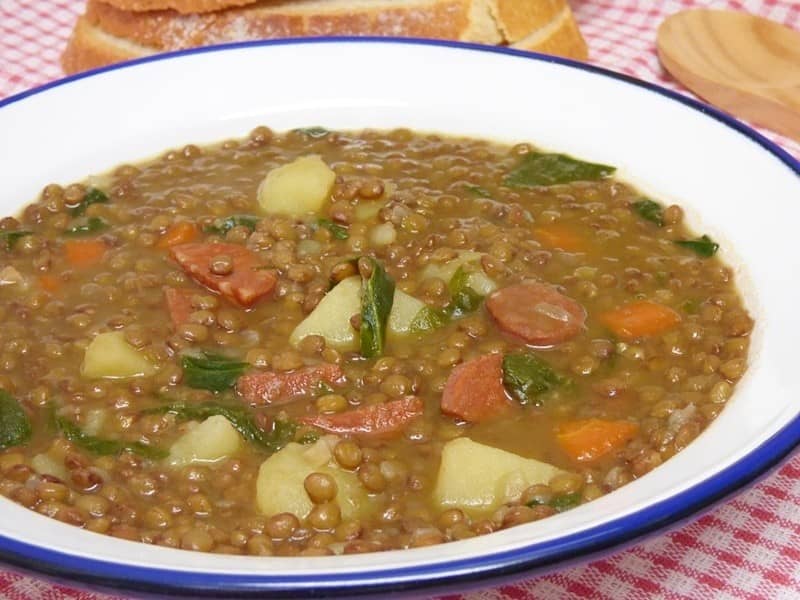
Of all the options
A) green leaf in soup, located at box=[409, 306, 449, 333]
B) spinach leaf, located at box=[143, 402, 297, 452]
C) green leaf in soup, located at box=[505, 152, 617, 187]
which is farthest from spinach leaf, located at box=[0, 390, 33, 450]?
green leaf in soup, located at box=[505, 152, 617, 187]

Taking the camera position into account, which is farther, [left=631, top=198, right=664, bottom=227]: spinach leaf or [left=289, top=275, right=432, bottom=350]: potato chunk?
[left=631, top=198, right=664, bottom=227]: spinach leaf

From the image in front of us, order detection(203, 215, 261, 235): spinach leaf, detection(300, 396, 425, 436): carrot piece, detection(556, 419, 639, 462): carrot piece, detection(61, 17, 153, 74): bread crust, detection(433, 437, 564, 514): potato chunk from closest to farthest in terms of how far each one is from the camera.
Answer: detection(433, 437, 564, 514): potato chunk → detection(556, 419, 639, 462): carrot piece → detection(300, 396, 425, 436): carrot piece → detection(203, 215, 261, 235): spinach leaf → detection(61, 17, 153, 74): bread crust

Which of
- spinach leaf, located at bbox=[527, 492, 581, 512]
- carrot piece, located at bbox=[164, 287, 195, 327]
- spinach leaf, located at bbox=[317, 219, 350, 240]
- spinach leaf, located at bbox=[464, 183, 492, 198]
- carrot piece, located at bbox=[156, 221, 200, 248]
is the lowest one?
carrot piece, located at bbox=[156, 221, 200, 248]

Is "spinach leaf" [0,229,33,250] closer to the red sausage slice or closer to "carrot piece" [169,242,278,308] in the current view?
"carrot piece" [169,242,278,308]

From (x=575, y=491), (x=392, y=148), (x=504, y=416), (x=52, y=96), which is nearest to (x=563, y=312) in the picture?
(x=504, y=416)

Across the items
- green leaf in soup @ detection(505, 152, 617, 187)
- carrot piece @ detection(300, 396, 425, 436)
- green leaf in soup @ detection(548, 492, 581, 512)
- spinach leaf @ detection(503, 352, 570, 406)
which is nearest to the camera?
green leaf in soup @ detection(548, 492, 581, 512)

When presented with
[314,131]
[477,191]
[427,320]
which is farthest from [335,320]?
[314,131]
